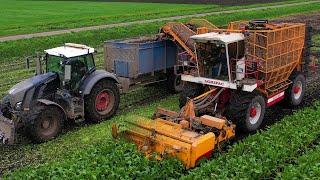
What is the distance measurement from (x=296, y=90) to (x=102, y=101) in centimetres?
532

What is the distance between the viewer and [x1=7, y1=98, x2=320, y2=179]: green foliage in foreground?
7.99m

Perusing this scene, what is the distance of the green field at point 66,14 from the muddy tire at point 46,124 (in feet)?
55.4

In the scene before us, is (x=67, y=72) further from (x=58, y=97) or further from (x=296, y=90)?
(x=296, y=90)

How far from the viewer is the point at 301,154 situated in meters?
9.07

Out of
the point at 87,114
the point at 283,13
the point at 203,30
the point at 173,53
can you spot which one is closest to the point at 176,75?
the point at 173,53

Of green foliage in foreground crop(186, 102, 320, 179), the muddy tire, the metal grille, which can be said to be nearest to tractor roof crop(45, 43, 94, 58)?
the muddy tire

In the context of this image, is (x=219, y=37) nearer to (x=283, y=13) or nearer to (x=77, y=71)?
(x=77, y=71)

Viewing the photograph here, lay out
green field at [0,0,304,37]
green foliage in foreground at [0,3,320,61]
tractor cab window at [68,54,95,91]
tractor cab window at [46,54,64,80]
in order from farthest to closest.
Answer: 1. green field at [0,0,304,37]
2. green foliage in foreground at [0,3,320,61]
3. tractor cab window at [68,54,95,91]
4. tractor cab window at [46,54,64,80]

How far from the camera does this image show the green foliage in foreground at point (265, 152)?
8.04 metres

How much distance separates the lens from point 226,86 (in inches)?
414

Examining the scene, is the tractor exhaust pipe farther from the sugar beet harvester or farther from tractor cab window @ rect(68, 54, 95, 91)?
the sugar beet harvester

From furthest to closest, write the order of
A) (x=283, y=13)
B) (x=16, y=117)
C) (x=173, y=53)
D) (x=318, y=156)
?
(x=283, y=13) → (x=173, y=53) → (x=16, y=117) → (x=318, y=156)

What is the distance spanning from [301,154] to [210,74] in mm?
3157

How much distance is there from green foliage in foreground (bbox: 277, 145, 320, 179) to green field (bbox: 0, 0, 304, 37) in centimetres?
2118
